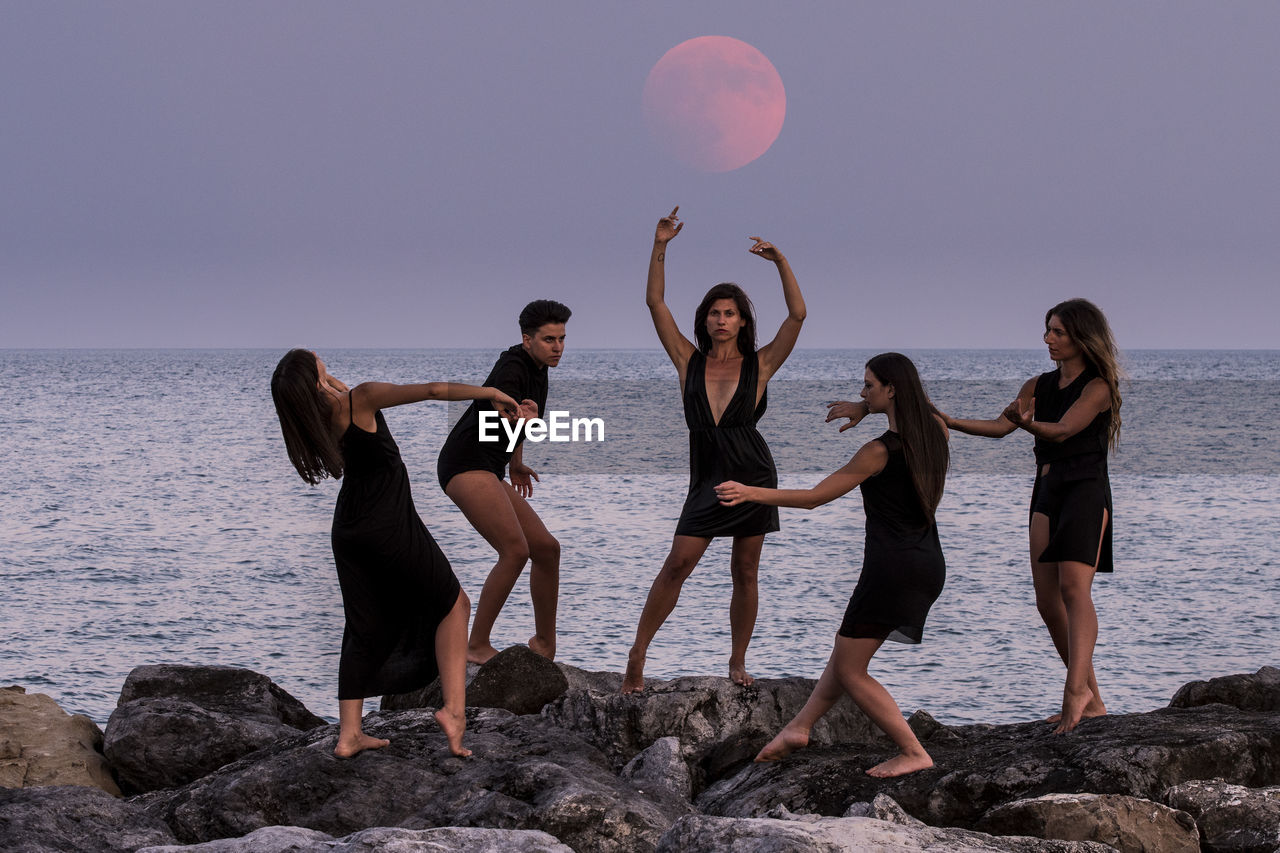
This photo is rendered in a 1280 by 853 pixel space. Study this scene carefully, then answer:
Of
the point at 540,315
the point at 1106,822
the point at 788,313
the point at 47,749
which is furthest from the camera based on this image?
the point at 540,315

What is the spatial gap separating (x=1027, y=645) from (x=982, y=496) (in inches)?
581

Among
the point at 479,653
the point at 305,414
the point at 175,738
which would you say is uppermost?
the point at 305,414

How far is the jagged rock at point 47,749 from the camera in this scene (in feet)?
22.8

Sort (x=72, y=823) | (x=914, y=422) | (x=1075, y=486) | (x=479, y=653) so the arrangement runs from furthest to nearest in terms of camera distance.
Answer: (x=479, y=653) → (x=1075, y=486) → (x=914, y=422) → (x=72, y=823)

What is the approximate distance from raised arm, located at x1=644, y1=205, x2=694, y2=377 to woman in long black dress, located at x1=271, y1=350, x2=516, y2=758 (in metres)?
1.24

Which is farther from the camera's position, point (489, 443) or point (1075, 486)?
point (489, 443)

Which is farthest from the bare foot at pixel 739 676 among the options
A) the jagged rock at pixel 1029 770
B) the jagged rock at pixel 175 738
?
the jagged rock at pixel 175 738

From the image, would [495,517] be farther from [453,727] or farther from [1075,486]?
[1075,486]

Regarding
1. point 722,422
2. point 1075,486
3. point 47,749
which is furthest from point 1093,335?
point 47,749

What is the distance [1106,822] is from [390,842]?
2.67 metres

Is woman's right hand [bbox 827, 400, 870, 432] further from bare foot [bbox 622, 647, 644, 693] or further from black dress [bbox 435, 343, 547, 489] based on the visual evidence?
black dress [bbox 435, 343, 547, 489]

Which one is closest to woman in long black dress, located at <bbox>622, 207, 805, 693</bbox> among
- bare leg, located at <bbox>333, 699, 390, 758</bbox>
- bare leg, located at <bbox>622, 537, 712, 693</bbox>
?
bare leg, located at <bbox>622, 537, 712, 693</bbox>

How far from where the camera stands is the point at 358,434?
18.1 feet

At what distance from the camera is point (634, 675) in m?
6.88
